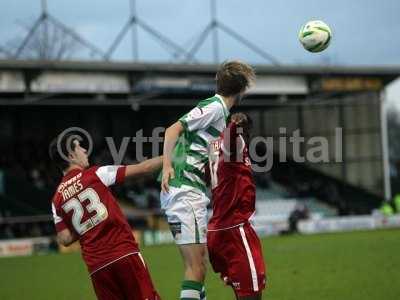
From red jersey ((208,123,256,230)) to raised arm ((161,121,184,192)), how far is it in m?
0.48

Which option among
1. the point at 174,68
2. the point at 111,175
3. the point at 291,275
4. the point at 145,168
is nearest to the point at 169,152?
the point at 145,168

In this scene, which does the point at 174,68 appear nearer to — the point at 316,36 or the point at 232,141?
the point at 316,36

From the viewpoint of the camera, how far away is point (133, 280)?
19.6ft

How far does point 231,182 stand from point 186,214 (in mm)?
476

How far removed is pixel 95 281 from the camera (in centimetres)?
605

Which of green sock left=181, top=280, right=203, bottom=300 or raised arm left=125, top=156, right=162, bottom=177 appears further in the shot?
green sock left=181, top=280, right=203, bottom=300

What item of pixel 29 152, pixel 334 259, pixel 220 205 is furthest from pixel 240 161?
pixel 29 152

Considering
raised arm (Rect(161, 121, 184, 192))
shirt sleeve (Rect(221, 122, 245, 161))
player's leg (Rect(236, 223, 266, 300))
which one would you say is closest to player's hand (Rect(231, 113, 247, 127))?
shirt sleeve (Rect(221, 122, 245, 161))

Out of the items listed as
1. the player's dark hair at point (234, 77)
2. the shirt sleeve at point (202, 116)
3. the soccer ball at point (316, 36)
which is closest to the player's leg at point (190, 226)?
the shirt sleeve at point (202, 116)

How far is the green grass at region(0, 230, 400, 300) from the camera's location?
1089 centimetres

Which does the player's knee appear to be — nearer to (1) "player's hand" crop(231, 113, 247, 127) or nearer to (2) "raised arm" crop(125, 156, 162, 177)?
(2) "raised arm" crop(125, 156, 162, 177)

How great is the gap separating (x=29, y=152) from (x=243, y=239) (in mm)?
30949

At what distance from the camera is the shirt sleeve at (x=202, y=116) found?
6.33 meters

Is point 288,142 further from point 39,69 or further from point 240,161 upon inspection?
point 240,161
